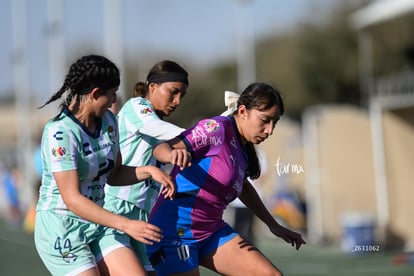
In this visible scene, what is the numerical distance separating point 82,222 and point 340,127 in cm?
1496

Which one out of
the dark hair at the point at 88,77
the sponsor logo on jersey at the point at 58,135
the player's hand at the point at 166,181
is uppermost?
the dark hair at the point at 88,77

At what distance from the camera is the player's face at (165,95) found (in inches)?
273

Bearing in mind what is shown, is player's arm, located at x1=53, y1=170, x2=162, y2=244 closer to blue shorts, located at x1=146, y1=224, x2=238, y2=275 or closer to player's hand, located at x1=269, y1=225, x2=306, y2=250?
blue shorts, located at x1=146, y1=224, x2=238, y2=275

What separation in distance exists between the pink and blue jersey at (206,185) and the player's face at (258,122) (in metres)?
0.09

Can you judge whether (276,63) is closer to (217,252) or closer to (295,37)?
(295,37)

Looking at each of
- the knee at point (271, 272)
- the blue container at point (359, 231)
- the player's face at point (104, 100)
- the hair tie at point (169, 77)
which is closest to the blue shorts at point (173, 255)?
the knee at point (271, 272)

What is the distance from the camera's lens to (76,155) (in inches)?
227

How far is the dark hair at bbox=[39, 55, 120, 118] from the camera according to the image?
19.3 ft

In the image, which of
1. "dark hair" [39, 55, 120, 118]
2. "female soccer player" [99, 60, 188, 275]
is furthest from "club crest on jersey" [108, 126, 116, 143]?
"female soccer player" [99, 60, 188, 275]

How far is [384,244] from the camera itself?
749 inches

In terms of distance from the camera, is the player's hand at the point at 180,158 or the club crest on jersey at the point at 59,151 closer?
the club crest on jersey at the point at 59,151

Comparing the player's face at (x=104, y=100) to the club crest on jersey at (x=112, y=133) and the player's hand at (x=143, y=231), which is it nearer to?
the club crest on jersey at (x=112, y=133)

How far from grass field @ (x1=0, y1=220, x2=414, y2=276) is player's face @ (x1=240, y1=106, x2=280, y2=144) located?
6609 mm

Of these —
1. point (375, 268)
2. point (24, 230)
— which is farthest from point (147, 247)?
point (24, 230)
